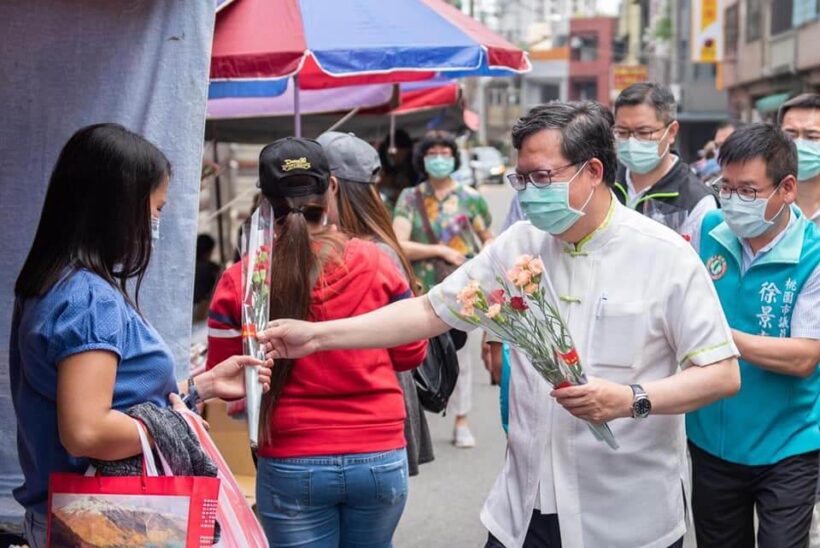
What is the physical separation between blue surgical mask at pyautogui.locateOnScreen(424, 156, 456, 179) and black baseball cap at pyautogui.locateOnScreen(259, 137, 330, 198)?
4447 mm

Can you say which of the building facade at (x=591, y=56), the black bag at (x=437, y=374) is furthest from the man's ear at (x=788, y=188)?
the building facade at (x=591, y=56)

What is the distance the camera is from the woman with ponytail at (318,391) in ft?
11.2

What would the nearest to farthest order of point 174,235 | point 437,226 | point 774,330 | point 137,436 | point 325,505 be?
1. point 137,436
2. point 325,505
3. point 774,330
4. point 174,235
5. point 437,226

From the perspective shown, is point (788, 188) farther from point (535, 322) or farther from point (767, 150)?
point (535, 322)

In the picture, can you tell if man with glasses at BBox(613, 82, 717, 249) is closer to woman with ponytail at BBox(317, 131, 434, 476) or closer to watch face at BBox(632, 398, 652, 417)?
woman with ponytail at BBox(317, 131, 434, 476)

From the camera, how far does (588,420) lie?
2932mm

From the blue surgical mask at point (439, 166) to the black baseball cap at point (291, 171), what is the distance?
445cm

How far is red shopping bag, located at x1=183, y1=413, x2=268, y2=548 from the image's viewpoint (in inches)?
111

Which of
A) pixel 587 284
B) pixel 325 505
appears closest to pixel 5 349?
pixel 325 505

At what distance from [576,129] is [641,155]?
220cm

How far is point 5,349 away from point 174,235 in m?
0.77

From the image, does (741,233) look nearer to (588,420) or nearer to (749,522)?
(749,522)

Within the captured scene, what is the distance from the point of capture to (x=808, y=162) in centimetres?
497

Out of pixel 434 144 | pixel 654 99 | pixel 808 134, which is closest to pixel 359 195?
pixel 654 99
